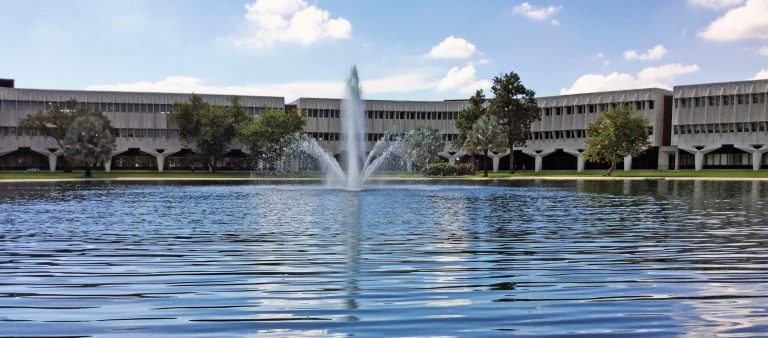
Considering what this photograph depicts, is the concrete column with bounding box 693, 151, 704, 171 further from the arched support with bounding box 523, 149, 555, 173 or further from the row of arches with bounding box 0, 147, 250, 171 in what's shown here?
the row of arches with bounding box 0, 147, 250, 171

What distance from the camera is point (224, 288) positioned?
1031 centimetres

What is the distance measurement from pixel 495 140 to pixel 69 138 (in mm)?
53920

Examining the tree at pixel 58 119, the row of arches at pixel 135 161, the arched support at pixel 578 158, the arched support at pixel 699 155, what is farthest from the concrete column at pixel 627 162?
the tree at pixel 58 119

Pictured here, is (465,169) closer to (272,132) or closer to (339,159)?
(272,132)

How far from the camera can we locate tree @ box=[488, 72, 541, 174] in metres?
95.6

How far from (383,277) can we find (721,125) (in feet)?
329

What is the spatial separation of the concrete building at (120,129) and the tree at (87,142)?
1894cm

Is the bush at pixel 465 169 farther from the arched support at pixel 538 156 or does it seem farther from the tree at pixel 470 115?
the arched support at pixel 538 156

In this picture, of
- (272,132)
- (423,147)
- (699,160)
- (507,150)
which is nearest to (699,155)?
(699,160)

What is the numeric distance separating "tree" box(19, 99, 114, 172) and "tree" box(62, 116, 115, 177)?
830cm

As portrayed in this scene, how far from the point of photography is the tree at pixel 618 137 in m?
87.2

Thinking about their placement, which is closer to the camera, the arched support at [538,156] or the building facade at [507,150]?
the building facade at [507,150]

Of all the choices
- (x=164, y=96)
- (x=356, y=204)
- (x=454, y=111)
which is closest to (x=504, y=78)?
(x=454, y=111)

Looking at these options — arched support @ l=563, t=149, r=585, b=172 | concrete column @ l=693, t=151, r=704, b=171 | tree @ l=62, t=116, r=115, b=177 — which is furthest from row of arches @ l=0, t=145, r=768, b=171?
tree @ l=62, t=116, r=115, b=177
